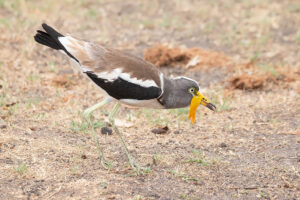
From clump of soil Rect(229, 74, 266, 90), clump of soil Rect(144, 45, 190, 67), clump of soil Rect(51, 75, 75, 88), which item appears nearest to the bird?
clump of soil Rect(51, 75, 75, 88)

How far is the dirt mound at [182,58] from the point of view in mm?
8273

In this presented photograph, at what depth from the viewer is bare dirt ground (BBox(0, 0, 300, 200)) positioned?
4.87 meters

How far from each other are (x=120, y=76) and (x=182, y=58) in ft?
11.6

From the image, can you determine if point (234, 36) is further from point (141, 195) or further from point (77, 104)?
point (141, 195)

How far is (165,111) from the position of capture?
689 cm

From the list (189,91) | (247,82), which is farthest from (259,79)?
(189,91)

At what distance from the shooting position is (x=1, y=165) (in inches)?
195

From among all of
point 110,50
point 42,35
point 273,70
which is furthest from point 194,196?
point 273,70

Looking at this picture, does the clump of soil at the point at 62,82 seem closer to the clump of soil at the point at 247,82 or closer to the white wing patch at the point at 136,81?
the clump of soil at the point at 247,82

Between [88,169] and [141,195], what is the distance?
76 cm

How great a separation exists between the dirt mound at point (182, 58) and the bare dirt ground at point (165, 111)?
0.06ft

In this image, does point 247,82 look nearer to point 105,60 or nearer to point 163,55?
point 163,55

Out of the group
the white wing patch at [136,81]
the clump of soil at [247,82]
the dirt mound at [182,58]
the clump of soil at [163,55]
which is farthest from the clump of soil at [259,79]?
the white wing patch at [136,81]

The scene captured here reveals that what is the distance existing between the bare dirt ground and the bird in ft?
1.94
